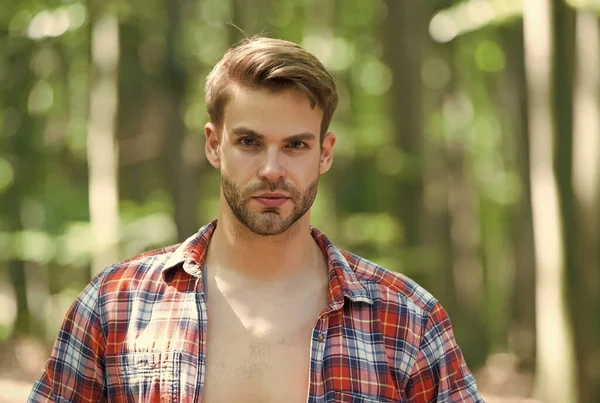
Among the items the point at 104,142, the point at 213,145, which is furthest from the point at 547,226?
the point at 104,142

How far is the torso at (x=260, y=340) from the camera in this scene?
352cm

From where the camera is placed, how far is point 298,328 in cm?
368

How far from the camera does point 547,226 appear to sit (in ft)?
27.6

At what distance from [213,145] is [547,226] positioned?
521cm

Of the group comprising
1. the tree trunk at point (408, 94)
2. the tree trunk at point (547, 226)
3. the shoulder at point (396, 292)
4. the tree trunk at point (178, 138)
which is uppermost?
the tree trunk at point (408, 94)

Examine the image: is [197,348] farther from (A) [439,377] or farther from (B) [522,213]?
(B) [522,213]

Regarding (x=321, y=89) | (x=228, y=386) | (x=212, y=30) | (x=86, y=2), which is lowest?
(x=228, y=386)

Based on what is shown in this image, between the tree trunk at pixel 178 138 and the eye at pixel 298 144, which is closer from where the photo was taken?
the eye at pixel 298 144

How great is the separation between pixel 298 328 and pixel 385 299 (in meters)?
0.35

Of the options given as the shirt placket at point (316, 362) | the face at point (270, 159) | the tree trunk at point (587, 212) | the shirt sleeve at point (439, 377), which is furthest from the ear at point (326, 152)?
the tree trunk at point (587, 212)

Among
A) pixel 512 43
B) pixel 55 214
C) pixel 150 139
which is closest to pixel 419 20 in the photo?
pixel 512 43

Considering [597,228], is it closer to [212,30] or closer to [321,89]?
[321,89]

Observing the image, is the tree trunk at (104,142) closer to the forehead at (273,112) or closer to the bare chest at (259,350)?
the forehead at (273,112)

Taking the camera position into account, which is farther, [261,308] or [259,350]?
[261,308]
